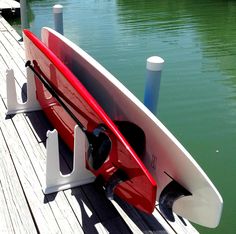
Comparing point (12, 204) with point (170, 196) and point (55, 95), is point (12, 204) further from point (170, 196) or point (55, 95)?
point (170, 196)

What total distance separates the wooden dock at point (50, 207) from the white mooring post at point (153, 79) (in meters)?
0.81

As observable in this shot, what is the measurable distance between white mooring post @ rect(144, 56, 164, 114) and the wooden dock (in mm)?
807

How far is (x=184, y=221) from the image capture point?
8.80ft

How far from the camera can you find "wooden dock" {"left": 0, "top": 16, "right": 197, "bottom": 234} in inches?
100.0

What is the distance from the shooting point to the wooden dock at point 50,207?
2539mm

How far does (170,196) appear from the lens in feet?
7.74

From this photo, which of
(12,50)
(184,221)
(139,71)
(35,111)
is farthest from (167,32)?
(184,221)

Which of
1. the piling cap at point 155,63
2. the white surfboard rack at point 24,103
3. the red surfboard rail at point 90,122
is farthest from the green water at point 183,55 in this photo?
the white surfboard rack at point 24,103

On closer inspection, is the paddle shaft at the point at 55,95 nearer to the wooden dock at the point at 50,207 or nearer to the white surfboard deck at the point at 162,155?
the white surfboard deck at the point at 162,155

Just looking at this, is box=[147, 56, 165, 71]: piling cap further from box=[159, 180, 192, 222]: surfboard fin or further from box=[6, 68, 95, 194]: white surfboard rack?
box=[159, 180, 192, 222]: surfboard fin

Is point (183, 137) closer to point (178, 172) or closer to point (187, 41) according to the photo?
point (178, 172)

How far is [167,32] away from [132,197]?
8.91 metres

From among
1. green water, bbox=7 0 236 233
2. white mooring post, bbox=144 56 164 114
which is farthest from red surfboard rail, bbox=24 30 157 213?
green water, bbox=7 0 236 233

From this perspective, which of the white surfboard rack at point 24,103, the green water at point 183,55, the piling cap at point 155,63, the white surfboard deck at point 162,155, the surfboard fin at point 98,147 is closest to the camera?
the white surfboard deck at point 162,155
